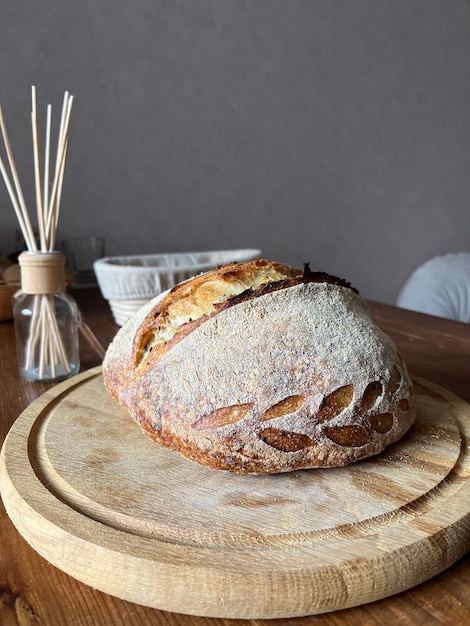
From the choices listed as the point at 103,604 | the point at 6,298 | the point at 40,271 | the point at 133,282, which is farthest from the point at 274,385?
the point at 6,298

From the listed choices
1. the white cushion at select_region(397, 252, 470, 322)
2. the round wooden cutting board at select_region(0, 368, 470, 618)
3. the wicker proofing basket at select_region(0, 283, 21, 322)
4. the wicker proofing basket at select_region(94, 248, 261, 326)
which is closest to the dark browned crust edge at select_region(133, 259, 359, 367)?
the round wooden cutting board at select_region(0, 368, 470, 618)

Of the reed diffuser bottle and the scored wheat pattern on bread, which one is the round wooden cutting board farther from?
the reed diffuser bottle

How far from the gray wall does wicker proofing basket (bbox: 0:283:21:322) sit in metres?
0.55

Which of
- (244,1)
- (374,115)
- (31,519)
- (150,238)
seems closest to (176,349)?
(31,519)

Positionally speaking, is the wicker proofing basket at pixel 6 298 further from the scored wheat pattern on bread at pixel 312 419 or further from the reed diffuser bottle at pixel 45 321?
the scored wheat pattern on bread at pixel 312 419

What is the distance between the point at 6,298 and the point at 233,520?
1.04 metres

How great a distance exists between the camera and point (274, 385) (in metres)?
0.58

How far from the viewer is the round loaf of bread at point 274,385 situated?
1.90ft

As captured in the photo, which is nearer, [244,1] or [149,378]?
[149,378]

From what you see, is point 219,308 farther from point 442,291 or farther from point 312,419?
point 442,291

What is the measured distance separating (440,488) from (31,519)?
409mm

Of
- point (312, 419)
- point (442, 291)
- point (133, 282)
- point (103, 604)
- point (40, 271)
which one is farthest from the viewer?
point (442, 291)

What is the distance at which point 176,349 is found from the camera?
634mm

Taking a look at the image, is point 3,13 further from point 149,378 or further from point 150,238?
point 149,378
